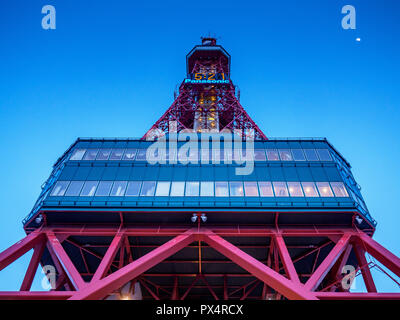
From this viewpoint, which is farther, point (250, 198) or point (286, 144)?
point (286, 144)

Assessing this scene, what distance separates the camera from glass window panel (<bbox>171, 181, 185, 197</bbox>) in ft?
68.1

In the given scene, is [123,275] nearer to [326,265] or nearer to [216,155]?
[326,265]

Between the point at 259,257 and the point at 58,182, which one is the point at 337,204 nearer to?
the point at 259,257

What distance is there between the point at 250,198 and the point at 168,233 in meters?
5.58

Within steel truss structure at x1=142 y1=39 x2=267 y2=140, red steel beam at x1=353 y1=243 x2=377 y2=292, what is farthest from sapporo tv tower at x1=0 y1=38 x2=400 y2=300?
steel truss structure at x1=142 y1=39 x2=267 y2=140

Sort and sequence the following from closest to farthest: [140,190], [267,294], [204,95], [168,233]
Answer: [168,233] < [140,190] < [267,294] < [204,95]

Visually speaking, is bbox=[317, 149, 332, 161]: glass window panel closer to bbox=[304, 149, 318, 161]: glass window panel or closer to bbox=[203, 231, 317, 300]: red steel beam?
bbox=[304, 149, 318, 161]: glass window panel

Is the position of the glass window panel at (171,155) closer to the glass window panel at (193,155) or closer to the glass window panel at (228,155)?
the glass window panel at (193,155)

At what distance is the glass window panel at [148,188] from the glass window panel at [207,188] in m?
3.16

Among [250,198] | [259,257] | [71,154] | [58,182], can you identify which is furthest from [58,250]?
[259,257]

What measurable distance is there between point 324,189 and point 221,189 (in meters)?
6.68

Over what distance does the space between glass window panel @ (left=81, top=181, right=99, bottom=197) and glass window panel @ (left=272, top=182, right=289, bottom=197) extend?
1185 centimetres
